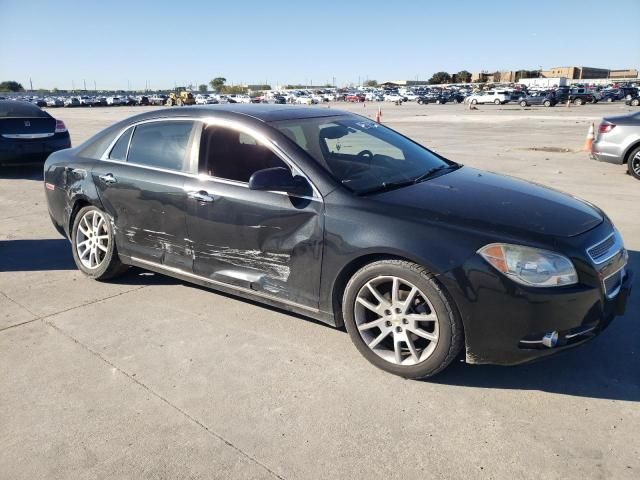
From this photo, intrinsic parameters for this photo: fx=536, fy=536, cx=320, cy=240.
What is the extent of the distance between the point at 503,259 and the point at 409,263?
0.51 meters

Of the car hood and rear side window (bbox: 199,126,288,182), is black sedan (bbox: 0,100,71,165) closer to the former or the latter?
rear side window (bbox: 199,126,288,182)

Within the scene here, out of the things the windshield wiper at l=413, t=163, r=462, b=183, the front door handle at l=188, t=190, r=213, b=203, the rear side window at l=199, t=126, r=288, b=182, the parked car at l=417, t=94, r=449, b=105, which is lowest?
the front door handle at l=188, t=190, r=213, b=203

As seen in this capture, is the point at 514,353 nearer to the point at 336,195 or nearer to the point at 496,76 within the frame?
the point at 336,195

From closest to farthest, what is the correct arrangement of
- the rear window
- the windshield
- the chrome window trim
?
the chrome window trim < the windshield < the rear window

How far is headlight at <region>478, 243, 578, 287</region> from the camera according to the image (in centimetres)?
288

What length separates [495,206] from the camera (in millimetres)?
3314

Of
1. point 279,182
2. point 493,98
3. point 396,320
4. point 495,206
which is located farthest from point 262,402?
point 493,98

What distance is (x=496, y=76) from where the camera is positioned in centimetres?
14638

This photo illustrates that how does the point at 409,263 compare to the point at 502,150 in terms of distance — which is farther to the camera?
the point at 502,150

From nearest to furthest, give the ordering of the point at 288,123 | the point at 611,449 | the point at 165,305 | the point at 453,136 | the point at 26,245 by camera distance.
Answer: the point at 611,449
the point at 288,123
the point at 165,305
the point at 26,245
the point at 453,136

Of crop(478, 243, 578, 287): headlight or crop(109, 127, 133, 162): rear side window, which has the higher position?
crop(109, 127, 133, 162): rear side window

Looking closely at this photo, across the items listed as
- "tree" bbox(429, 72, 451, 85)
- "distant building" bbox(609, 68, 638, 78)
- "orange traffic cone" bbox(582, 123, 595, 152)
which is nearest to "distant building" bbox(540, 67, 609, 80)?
"distant building" bbox(609, 68, 638, 78)

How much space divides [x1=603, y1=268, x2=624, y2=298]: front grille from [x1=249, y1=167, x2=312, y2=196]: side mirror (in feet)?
6.06

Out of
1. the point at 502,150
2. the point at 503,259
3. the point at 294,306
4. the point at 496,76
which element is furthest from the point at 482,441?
the point at 496,76
